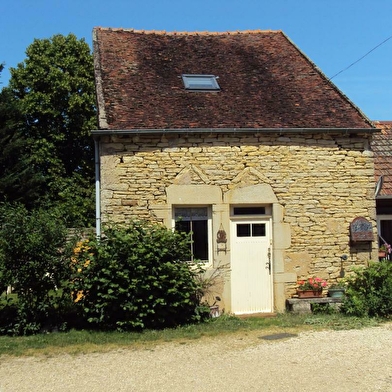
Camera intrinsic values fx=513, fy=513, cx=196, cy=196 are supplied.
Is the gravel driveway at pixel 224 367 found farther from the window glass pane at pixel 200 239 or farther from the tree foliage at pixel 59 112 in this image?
the tree foliage at pixel 59 112

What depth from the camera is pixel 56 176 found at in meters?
24.2

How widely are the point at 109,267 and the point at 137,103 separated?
3.77 meters

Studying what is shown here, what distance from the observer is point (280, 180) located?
10555 mm

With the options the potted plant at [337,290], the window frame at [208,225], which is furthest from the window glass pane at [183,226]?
the potted plant at [337,290]

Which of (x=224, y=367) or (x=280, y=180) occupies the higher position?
(x=280, y=180)

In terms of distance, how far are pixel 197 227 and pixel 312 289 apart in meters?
2.62

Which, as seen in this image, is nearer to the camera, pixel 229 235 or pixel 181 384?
pixel 181 384

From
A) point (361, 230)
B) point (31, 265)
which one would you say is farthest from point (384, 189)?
point (31, 265)

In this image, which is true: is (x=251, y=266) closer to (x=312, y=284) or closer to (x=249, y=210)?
(x=249, y=210)

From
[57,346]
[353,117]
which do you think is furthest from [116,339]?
[353,117]

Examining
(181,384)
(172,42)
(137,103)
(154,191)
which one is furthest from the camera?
(172,42)

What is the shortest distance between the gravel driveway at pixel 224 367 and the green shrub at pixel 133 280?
1154 mm

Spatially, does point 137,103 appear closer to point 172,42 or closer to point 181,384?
point 172,42

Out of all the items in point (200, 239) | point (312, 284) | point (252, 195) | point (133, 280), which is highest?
point (252, 195)
